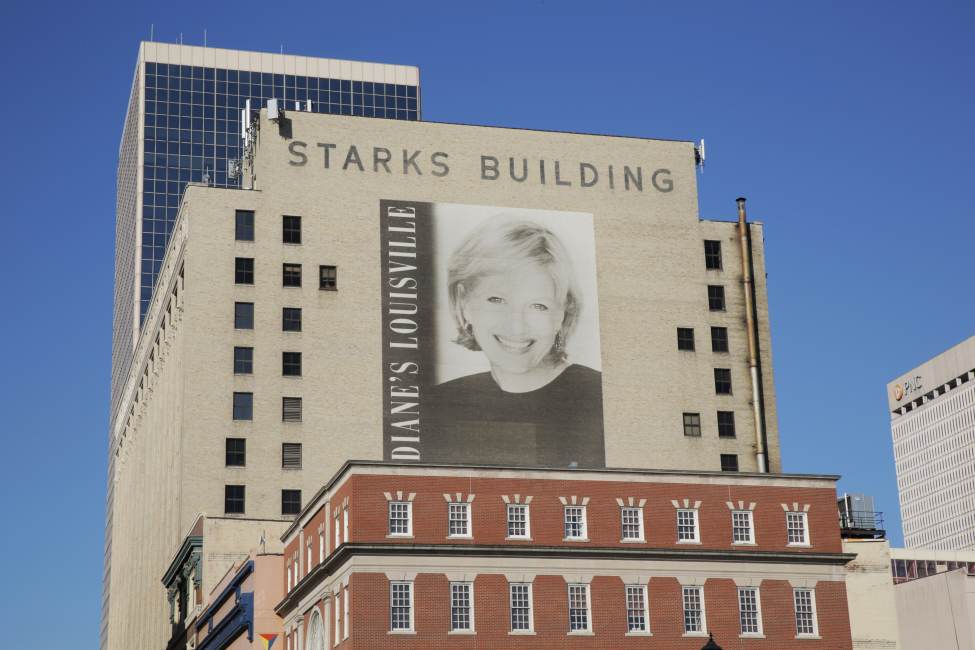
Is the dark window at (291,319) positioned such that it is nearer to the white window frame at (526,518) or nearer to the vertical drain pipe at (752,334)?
the vertical drain pipe at (752,334)

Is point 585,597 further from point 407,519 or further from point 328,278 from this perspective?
point 328,278

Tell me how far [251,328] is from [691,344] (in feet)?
109

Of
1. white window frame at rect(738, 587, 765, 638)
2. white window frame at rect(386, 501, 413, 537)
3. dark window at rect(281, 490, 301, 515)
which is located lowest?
white window frame at rect(738, 587, 765, 638)

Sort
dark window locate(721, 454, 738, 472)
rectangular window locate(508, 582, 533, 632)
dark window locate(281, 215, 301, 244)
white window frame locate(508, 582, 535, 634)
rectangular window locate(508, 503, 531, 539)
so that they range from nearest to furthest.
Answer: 1. white window frame locate(508, 582, 535, 634)
2. rectangular window locate(508, 582, 533, 632)
3. rectangular window locate(508, 503, 531, 539)
4. dark window locate(281, 215, 301, 244)
5. dark window locate(721, 454, 738, 472)

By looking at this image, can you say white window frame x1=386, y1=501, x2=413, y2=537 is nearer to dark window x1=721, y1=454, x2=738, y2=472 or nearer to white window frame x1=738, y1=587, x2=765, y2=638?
white window frame x1=738, y1=587, x2=765, y2=638

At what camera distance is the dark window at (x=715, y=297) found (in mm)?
115188

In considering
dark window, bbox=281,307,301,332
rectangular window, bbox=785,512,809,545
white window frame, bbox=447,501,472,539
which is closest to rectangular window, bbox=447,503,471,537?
white window frame, bbox=447,501,472,539

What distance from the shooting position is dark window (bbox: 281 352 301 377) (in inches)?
4168

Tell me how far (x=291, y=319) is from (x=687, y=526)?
130ft

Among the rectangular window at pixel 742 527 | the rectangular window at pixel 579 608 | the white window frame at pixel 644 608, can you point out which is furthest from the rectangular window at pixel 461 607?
the rectangular window at pixel 742 527

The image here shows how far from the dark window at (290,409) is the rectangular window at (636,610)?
36.6 m

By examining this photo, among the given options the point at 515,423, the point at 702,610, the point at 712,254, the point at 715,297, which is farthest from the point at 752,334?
the point at 702,610

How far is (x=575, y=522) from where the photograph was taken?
76.1 metres

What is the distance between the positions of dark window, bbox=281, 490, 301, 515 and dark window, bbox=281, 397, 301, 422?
5139 mm
